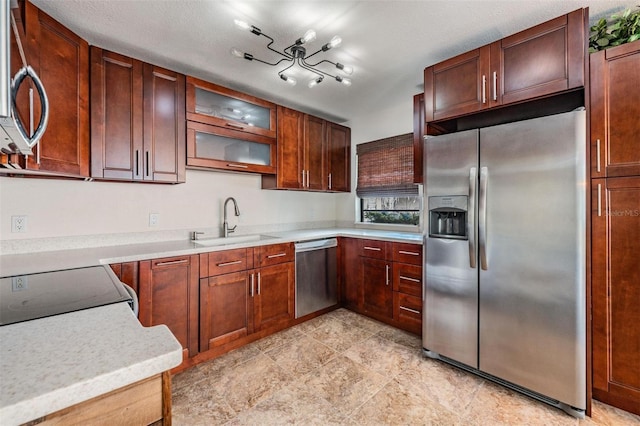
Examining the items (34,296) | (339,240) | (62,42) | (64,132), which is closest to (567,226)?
(339,240)

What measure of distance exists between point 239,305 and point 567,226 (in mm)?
2466

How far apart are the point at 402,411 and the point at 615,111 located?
2262 mm

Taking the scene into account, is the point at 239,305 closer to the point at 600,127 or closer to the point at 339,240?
the point at 339,240

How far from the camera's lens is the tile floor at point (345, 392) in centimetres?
171

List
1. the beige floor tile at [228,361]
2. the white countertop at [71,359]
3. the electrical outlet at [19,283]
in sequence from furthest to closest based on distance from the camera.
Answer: the beige floor tile at [228,361]
the electrical outlet at [19,283]
the white countertop at [71,359]

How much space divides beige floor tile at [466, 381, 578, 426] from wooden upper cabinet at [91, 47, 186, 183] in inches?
108

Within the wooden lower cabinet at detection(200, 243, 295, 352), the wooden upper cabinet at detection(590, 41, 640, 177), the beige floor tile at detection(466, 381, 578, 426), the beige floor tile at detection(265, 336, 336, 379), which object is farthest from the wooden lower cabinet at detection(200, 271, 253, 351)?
the wooden upper cabinet at detection(590, 41, 640, 177)

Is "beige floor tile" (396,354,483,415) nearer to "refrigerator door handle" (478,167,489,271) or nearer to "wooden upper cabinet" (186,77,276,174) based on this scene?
"refrigerator door handle" (478,167,489,271)

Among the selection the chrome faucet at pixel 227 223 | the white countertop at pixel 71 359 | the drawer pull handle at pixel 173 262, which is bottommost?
the drawer pull handle at pixel 173 262

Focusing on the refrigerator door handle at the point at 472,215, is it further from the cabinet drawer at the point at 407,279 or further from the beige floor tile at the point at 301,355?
the beige floor tile at the point at 301,355

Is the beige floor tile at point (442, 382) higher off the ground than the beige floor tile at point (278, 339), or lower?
lower

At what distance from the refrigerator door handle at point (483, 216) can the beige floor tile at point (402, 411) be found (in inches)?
38.4

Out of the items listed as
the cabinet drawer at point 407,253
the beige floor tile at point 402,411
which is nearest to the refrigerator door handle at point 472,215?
the cabinet drawer at point 407,253

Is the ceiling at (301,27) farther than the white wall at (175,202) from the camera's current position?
No
